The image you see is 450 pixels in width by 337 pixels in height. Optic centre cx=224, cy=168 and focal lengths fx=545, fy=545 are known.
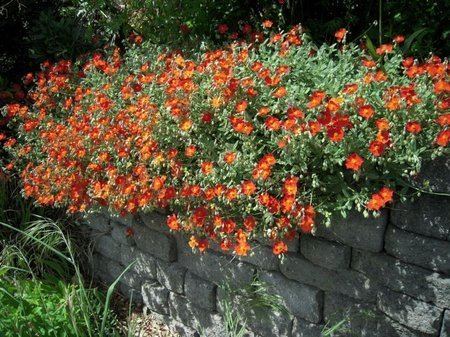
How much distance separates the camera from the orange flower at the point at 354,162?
1.85 meters

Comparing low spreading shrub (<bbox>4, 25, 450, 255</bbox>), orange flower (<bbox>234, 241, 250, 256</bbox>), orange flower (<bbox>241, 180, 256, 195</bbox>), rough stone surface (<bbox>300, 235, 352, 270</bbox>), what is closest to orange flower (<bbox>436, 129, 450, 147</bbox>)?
low spreading shrub (<bbox>4, 25, 450, 255</bbox>)

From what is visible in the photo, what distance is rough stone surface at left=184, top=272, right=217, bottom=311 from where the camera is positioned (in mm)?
2646

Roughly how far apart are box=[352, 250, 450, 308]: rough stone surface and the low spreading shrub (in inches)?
8.3

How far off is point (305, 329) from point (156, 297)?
95 cm

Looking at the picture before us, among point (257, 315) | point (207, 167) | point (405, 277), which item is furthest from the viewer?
point (257, 315)

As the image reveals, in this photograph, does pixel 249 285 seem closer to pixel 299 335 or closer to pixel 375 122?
pixel 299 335

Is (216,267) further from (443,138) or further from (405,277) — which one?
(443,138)

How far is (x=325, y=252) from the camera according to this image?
2156mm

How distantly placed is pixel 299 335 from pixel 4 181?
219 cm

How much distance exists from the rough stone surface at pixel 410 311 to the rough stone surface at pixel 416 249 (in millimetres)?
158

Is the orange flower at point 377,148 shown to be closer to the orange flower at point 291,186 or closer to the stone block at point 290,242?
the orange flower at point 291,186

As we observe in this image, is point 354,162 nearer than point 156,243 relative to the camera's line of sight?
Yes

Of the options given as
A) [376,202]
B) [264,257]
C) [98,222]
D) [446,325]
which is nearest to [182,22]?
[98,222]

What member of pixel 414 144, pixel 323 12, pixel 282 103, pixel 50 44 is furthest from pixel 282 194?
pixel 50 44
